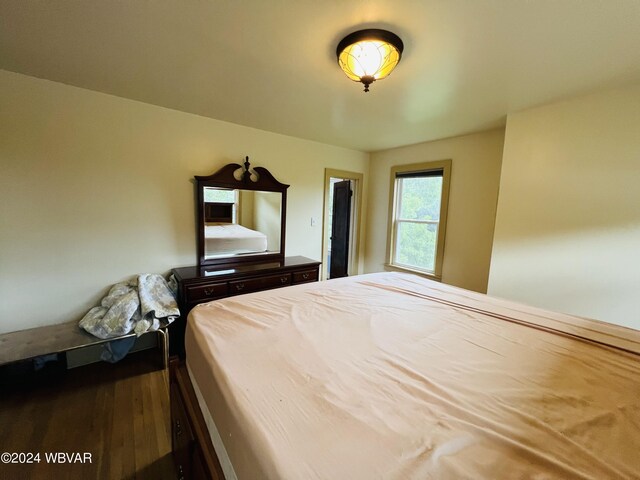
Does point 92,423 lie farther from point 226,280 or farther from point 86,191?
point 86,191

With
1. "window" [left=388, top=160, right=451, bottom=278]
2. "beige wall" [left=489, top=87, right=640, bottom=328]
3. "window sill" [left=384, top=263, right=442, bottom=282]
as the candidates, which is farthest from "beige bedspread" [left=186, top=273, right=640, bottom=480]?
"window" [left=388, top=160, right=451, bottom=278]

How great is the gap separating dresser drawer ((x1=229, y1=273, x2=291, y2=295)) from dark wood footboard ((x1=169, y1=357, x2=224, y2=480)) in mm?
1218

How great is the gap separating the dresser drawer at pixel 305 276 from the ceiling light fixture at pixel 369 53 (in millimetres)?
2134

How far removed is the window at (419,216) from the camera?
329cm

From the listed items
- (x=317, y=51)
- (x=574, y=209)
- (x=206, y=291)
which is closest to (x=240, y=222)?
(x=206, y=291)

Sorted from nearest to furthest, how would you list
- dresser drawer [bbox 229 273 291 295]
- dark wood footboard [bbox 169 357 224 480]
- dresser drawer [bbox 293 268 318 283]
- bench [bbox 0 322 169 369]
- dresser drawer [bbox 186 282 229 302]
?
dark wood footboard [bbox 169 357 224 480] < bench [bbox 0 322 169 369] < dresser drawer [bbox 186 282 229 302] < dresser drawer [bbox 229 273 291 295] < dresser drawer [bbox 293 268 318 283]

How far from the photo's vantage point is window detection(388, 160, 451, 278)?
129 inches

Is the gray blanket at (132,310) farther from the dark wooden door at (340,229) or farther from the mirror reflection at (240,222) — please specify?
the dark wooden door at (340,229)

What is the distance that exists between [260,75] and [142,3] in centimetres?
75

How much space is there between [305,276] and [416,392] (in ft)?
7.75

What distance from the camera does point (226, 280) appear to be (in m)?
2.56

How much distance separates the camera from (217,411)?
0.85 meters

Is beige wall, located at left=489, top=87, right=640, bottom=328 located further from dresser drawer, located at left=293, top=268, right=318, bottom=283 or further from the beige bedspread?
dresser drawer, located at left=293, top=268, right=318, bottom=283

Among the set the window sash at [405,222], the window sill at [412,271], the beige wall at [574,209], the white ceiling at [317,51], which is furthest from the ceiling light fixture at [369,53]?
the window sill at [412,271]
